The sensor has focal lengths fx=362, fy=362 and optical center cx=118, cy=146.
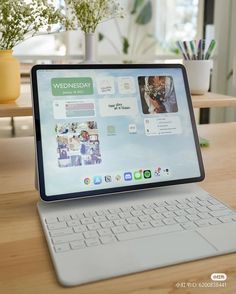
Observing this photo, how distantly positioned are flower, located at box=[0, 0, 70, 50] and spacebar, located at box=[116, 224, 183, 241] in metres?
0.62

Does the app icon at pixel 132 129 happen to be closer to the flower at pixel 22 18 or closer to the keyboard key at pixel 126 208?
the keyboard key at pixel 126 208

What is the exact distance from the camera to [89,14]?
1.07m

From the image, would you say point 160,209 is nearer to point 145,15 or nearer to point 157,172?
point 157,172

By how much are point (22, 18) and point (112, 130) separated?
43 centimetres

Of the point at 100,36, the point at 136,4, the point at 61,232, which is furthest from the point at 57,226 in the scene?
the point at 136,4

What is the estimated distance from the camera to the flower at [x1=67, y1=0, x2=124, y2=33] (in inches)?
41.1

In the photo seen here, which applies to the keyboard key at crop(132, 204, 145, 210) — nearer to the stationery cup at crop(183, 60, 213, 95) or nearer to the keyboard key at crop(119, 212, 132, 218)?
the keyboard key at crop(119, 212, 132, 218)

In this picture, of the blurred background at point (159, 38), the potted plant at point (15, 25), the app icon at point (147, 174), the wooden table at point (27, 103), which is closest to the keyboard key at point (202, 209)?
the app icon at point (147, 174)

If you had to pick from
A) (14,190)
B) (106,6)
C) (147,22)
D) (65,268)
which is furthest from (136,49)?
(65,268)

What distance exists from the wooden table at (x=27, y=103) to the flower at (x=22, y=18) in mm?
151

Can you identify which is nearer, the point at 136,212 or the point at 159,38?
the point at 136,212

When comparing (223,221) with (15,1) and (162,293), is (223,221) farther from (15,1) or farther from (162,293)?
(15,1)

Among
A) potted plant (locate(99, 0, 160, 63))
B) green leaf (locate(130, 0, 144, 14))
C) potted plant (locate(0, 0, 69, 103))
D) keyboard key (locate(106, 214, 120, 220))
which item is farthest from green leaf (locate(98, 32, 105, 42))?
keyboard key (locate(106, 214, 120, 220))

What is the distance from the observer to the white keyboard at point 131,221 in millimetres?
509
